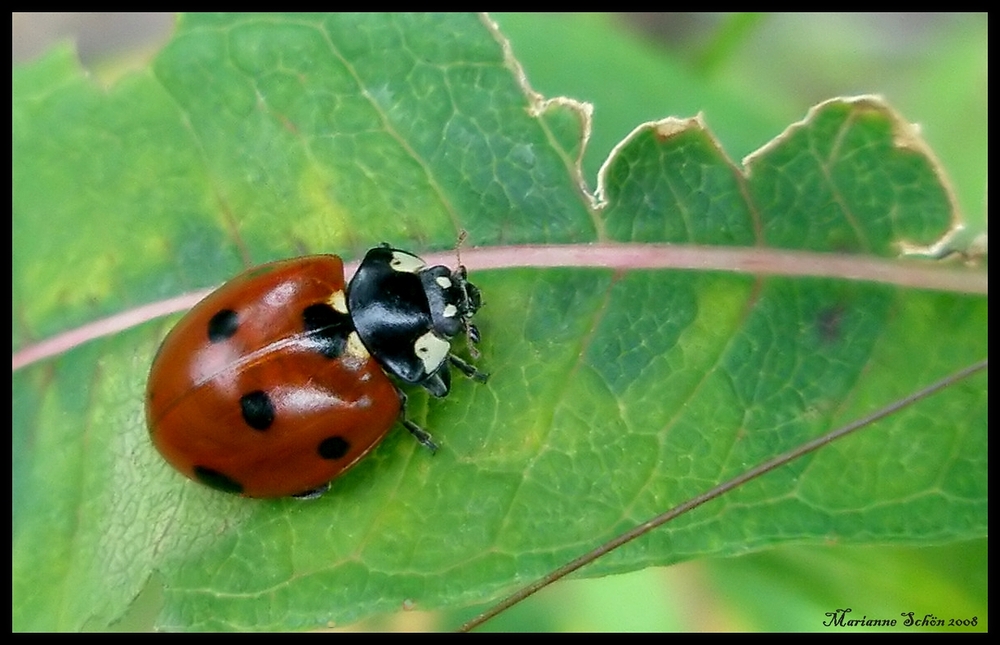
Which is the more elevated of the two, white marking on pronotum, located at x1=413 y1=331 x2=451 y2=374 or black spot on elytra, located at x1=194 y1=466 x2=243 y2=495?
white marking on pronotum, located at x1=413 y1=331 x2=451 y2=374

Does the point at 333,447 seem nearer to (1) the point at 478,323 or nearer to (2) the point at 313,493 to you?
(2) the point at 313,493

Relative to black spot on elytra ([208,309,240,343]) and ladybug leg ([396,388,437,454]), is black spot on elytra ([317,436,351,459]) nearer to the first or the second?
ladybug leg ([396,388,437,454])

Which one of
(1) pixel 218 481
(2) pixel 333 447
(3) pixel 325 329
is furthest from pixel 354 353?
(1) pixel 218 481

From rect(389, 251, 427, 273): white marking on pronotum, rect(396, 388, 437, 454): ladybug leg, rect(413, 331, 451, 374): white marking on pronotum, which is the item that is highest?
rect(389, 251, 427, 273): white marking on pronotum

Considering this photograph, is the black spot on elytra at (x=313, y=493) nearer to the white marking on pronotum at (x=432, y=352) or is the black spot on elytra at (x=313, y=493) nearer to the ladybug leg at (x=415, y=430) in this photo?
the ladybug leg at (x=415, y=430)

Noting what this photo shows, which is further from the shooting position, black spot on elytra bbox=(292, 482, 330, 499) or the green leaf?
black spot on elytra bbox=(292, 482, 330, 499)

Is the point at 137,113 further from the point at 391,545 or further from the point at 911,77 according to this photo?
the point at 911,77

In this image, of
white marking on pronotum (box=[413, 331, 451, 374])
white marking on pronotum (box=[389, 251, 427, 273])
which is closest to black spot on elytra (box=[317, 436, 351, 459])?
white marking on pronotum (box=[413, 331, 451, 374])

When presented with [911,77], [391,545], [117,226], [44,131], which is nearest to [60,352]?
[117,226]
